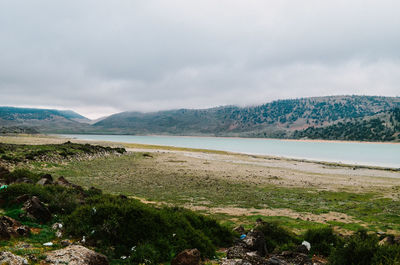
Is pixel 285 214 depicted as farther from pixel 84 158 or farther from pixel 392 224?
pixel 84 158

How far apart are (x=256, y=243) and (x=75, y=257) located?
6547 millimetres

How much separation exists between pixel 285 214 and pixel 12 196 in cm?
1650

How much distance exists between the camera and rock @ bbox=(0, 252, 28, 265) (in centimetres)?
598

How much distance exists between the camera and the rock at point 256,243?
32.5ft

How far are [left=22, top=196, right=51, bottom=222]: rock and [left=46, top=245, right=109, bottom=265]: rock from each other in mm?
4221

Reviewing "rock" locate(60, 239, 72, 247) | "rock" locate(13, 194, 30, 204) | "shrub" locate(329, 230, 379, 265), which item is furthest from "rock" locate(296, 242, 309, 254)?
"rock" locate(13, 194, 30, 204)

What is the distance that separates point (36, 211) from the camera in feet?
35.0

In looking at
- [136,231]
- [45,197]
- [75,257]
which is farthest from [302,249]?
[45,197]

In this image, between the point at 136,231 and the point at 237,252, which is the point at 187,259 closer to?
the point at 237,252

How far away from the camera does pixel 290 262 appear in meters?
8.65

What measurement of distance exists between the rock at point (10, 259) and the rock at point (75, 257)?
0.61m

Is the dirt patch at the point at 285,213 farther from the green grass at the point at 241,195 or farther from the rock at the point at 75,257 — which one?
the rock at the point at 75,257

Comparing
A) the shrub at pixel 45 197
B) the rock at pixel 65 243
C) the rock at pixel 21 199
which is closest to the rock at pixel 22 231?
the rock at pixel 65 243

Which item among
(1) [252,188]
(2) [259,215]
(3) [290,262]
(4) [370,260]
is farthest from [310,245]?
(1) [252,188]
